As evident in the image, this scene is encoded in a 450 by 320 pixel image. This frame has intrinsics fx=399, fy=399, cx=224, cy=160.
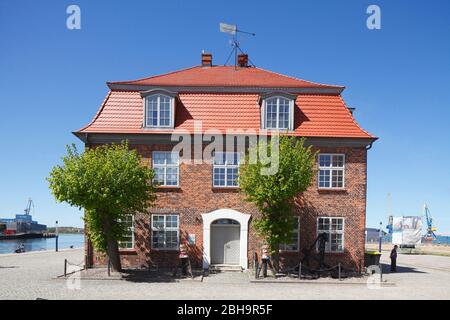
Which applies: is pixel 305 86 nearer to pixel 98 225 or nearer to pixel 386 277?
pixel 386 277

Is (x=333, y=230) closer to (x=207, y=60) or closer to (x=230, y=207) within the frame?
(x=230, y=207)

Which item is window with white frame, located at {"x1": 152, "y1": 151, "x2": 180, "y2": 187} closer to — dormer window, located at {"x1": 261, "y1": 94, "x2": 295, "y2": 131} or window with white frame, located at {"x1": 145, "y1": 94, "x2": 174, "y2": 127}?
window with white frame, located at {"x1": 145, "y1": 94, "x2": 174, "y2": 127}

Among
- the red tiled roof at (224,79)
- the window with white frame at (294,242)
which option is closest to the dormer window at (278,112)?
the red tiled roof at (224,79)

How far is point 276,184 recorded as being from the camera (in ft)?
58.5

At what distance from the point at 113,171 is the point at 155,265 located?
19.5 ft

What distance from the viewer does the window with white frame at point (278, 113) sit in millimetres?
20609

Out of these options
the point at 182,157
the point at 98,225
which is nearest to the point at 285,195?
the point at 182,157

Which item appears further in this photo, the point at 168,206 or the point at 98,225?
the point at 168,206

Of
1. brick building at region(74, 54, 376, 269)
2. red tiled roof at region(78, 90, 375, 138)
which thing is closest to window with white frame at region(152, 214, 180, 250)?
brick building at region(74, 54, 376, 269)

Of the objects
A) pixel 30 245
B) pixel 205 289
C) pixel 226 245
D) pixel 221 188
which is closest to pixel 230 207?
pixel 221 188

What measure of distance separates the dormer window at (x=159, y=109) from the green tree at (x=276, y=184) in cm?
489

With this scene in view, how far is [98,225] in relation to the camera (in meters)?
17.7

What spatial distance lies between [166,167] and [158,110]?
9.83 feet
